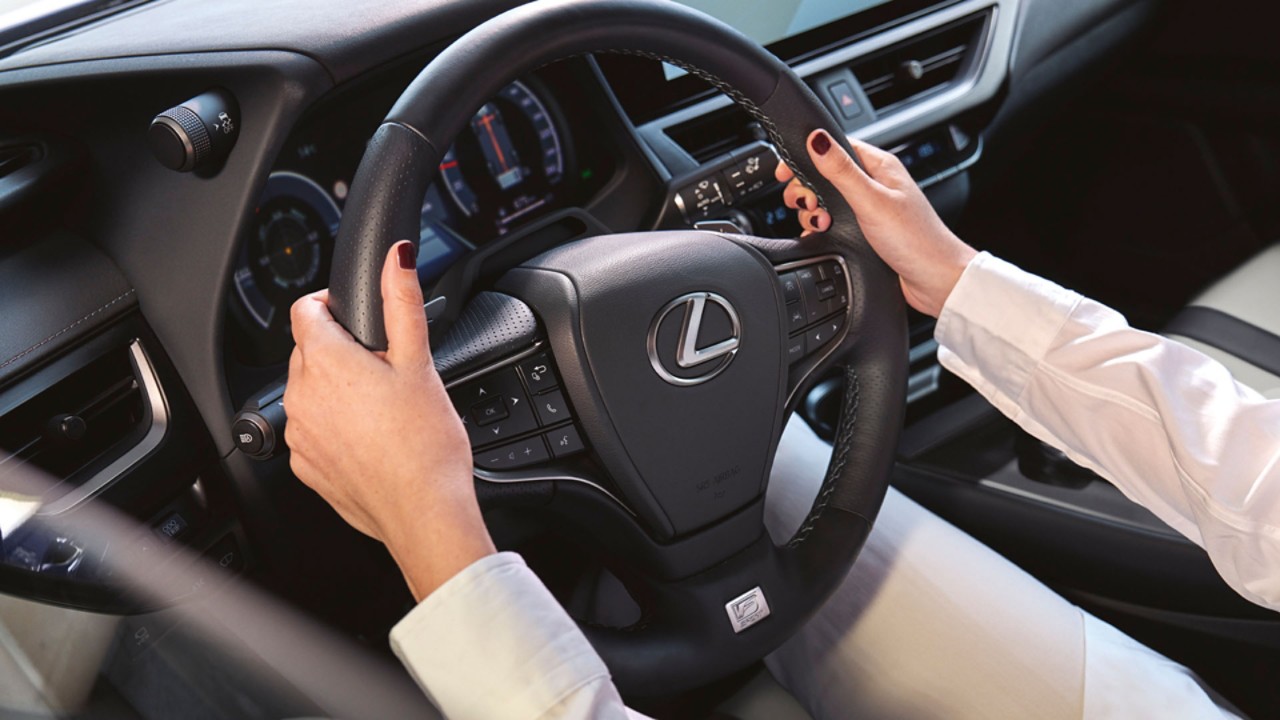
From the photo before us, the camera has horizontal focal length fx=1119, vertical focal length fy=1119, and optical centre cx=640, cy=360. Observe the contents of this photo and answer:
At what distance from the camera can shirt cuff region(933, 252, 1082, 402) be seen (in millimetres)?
907

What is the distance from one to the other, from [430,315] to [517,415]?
0.32 feet

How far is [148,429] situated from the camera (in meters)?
0.86

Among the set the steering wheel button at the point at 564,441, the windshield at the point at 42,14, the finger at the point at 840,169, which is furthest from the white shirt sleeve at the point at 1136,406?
the windshield at the point at 42,14

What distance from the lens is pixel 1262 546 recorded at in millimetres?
824

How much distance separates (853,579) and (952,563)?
0.09m

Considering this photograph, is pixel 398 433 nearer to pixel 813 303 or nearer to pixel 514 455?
pixel 514 455

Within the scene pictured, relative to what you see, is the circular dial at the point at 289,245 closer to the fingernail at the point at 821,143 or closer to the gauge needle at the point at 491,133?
Result: the gauge needle at the point at 491,133

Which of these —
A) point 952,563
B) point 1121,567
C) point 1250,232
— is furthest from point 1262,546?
point 1250,232

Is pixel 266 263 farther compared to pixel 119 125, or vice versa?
pixel 266 263

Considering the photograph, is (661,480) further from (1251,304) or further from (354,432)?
(1251,304)

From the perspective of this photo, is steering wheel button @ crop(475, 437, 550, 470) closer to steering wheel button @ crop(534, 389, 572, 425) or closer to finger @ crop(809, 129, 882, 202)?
steering wheel button @ crop(534, 389, 572, 425)

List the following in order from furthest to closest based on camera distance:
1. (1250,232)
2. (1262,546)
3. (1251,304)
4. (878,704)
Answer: (1250,232), (1251,304), (878,704), (1262,546)

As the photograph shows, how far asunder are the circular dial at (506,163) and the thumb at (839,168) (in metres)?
0.41

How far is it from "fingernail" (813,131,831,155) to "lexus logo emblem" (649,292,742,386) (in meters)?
0.14
